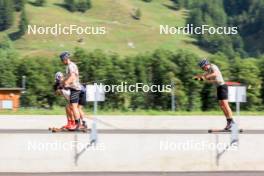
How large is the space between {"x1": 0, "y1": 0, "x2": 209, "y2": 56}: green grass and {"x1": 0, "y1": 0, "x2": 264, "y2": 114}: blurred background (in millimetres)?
229

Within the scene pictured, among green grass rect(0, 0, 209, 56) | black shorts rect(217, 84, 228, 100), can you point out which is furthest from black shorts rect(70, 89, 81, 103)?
green grass rect(0, 0, 209, 56)

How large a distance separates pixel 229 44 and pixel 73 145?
138 metres

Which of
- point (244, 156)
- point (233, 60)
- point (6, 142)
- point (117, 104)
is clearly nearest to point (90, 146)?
point (6, 142)

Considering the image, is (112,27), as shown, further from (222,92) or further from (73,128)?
(73,128)

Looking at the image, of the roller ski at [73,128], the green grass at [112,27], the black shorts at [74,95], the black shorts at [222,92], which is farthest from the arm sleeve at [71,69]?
the green grass at [112,27]

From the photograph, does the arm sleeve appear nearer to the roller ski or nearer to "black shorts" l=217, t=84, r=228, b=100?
the roller ski

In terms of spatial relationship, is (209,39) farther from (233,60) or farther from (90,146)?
(90,146)

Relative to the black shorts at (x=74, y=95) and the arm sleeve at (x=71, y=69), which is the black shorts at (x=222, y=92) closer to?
the black shorts at (x=74, y=95)

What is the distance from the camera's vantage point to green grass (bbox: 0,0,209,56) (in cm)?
15450

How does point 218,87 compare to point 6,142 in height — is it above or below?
above

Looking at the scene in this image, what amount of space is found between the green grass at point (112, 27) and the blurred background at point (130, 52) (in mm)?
229

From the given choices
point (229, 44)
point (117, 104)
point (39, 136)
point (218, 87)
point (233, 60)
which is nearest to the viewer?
point (39, 136)

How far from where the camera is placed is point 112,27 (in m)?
169

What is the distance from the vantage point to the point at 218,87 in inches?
524
